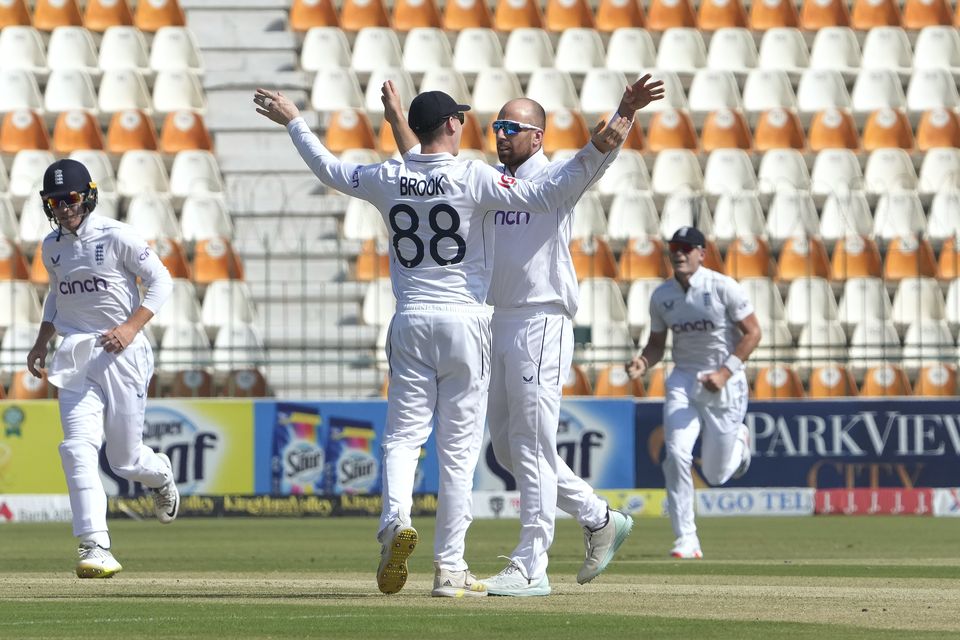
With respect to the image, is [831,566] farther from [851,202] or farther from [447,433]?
[851,202]

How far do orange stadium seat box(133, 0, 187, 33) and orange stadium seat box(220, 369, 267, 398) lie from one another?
7.44 m

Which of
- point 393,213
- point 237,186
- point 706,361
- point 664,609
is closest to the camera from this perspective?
point 664,609

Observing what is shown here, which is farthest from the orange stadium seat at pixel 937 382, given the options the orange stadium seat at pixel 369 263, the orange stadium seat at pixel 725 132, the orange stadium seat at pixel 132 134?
the orange stadium seat at pixel 132 134

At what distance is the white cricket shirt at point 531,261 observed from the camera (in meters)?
8.45

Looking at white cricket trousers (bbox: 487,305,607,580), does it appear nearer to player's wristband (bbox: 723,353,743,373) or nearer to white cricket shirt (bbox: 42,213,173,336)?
white cricket shirt (bbox: 42,213,173,336)

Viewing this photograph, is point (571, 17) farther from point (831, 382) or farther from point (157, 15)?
point (831, 382)

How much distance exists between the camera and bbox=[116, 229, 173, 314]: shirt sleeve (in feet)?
33.2

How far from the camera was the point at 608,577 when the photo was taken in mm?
9781

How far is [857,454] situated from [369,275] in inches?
250

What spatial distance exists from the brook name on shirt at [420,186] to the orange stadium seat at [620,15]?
17.7 m

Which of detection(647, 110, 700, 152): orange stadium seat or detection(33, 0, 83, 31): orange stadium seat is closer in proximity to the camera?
detection(647, 110, 700, 152): orange stadium seat

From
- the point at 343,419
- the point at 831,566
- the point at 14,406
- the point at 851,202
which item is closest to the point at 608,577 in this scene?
the point at 831,566

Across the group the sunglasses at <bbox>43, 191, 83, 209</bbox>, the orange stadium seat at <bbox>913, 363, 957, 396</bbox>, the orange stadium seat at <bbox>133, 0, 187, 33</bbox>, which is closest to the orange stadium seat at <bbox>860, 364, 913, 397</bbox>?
the orange stadium seat at <bbox>913, 363, 957, 396</bbox>

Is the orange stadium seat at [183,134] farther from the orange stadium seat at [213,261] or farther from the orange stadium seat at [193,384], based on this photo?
the orange stadium seat at [193,384]
